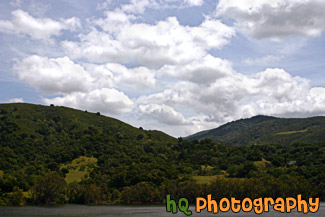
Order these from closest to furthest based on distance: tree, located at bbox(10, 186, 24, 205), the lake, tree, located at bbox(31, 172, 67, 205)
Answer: the lake
tree, located at bbox(10, 186, 24, 205)
tree, located at bbox(31, 172, 67, 205)

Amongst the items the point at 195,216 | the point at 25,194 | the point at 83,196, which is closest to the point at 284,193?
the point at 195,216

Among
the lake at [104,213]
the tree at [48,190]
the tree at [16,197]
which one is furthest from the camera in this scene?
the tree at [48,190]

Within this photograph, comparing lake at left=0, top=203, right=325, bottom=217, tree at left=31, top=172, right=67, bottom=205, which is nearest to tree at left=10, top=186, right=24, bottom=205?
tree at left=31, top=172, right=67, bottom=205

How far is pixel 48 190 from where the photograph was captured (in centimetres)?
16800

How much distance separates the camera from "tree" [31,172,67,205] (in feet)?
547

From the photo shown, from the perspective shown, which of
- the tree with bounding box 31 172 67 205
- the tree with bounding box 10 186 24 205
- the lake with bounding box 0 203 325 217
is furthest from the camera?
the tree with bounding box 31 172 67 205

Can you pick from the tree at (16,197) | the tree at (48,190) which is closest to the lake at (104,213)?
the tree at (16,197)

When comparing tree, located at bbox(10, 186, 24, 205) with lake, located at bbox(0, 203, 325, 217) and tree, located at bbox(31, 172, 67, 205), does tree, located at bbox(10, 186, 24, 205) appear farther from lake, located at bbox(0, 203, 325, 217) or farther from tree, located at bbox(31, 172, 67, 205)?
lake, located at bbox(0, 203, 325, 217)

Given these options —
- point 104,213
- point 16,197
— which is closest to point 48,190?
point 16,197

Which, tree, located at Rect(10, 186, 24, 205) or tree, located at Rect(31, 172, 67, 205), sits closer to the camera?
tree, located at Rect(10, 186, 24, 205)

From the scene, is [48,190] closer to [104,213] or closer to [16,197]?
[16,197]

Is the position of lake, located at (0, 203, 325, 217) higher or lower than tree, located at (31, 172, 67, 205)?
lower

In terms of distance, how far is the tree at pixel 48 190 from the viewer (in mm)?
166750

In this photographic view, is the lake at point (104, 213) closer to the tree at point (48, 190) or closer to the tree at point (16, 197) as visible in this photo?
the tree at point (16, 197)
